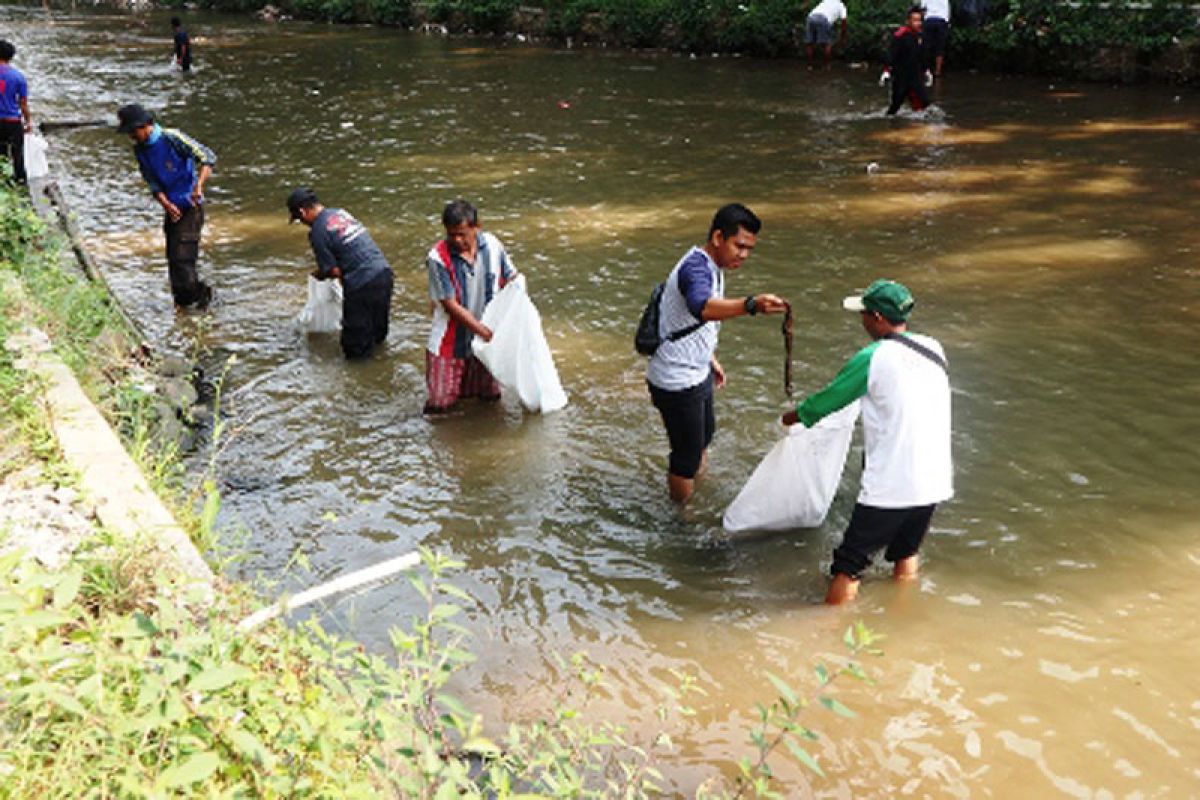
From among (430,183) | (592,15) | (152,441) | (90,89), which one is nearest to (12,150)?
(430,183)

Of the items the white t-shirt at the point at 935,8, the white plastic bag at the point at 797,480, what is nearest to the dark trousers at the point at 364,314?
the white plastic bag at the point at 797,480

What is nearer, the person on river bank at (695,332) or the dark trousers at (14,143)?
the person on river bank at (695,332)

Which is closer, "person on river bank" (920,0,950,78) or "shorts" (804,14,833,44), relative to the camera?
"person on river bank" (920,0,950,78)

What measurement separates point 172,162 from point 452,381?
129 inches

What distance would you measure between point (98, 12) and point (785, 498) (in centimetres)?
4279

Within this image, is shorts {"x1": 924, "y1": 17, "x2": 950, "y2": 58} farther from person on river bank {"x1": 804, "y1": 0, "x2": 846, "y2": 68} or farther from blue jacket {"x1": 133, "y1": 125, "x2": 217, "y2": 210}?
blue jacket {"x1": 133, "y1": 125, "x2": 217, "y2": 210}

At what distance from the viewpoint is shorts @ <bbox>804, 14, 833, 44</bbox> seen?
2056 cm

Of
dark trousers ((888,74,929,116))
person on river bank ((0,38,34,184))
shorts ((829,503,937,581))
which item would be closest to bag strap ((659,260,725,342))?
shorts ((829,503,937,581))

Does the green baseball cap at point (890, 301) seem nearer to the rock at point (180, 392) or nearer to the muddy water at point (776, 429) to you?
the muddy water at point (776, 429)

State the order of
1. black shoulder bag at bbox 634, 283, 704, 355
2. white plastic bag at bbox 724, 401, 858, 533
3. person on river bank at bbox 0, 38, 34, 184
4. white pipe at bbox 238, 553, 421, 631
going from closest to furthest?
white pipe at bbox 238, 553, 421, 631, white plastic bag at bbox 724, 401, 858, 533, black shoulder bag at bbox 634, 283, 704, 355, person on river bank at bbox 0, 38, 34, 184

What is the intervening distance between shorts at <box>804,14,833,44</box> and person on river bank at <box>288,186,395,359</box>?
15.1 m

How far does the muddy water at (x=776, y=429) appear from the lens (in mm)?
4418

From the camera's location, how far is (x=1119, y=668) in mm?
4469

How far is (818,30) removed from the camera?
2081cm
